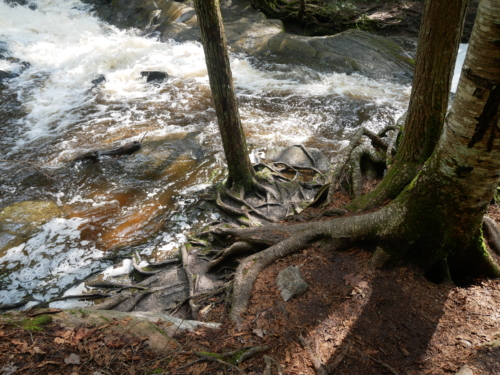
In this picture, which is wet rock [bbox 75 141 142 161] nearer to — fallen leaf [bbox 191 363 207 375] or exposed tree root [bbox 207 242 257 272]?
exposed tree root [bbox 207 242 257 272]

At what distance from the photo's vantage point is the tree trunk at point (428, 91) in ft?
12.0

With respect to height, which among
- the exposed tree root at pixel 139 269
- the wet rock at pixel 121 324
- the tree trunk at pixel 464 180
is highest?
the tree trunk at pixel 464 180

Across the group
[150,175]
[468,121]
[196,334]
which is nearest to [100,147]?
[150,175]

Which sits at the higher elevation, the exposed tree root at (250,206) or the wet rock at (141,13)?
the wet rock at (141,13)

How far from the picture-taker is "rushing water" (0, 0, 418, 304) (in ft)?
21.8

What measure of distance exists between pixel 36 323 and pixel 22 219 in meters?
5.41

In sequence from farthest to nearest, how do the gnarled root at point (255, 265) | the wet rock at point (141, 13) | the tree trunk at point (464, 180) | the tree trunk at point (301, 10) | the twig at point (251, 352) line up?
1. the wet rock at point (141, 13)
2. the tree trunk at point (301, 10)
3. the gnarled root at point (255, 265)
4. the twig at point (251, 352)
5. the tree trunk at point (464, 180)

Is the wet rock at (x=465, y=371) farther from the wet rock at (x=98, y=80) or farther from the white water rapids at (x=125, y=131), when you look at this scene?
the wet rock at (x=98, y=80)

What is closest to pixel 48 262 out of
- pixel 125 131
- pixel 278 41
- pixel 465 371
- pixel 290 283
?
pixel 290 283

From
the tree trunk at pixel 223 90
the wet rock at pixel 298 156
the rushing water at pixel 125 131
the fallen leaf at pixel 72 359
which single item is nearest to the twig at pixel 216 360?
the fallen leaf at pixel 72 359

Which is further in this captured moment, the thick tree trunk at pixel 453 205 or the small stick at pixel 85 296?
the small stick at pixel 85 296

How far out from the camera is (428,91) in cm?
403

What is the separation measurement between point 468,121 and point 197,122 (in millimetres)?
9331

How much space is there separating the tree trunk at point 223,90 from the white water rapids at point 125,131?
4.06 feet
